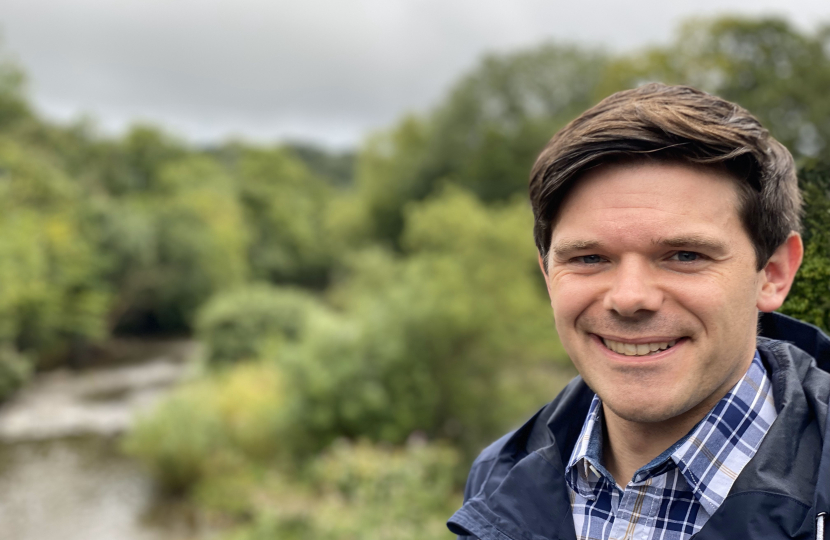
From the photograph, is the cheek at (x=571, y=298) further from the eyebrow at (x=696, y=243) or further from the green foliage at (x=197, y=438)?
the green foliage at (x=197, y=438)

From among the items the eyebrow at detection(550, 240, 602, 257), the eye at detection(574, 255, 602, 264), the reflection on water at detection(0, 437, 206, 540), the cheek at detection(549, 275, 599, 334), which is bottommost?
the reflection on water at detection(0, 437, 206, 540)

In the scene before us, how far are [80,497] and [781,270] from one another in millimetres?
13914

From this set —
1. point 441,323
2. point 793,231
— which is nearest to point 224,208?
point 441,323

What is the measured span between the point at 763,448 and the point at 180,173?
3799 centimetres

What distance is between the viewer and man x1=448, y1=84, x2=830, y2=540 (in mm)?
1164

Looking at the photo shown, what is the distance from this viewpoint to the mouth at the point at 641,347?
122cm

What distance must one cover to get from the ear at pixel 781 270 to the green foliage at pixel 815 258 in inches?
11.1

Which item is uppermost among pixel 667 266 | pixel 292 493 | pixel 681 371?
pixel 667 266

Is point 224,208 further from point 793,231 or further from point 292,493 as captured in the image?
point 793,231

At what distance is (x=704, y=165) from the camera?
1.18 m

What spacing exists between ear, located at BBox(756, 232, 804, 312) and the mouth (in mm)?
217

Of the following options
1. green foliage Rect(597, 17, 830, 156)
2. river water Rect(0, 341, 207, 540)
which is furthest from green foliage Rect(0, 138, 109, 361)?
green foliage Rect(597, 17, 830, 156)

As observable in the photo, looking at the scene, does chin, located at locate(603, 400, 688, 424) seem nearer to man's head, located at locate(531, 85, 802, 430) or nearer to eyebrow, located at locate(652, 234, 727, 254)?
man's head, located at locate(531, 85, 802, 430)

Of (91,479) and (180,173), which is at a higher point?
(180,173)
